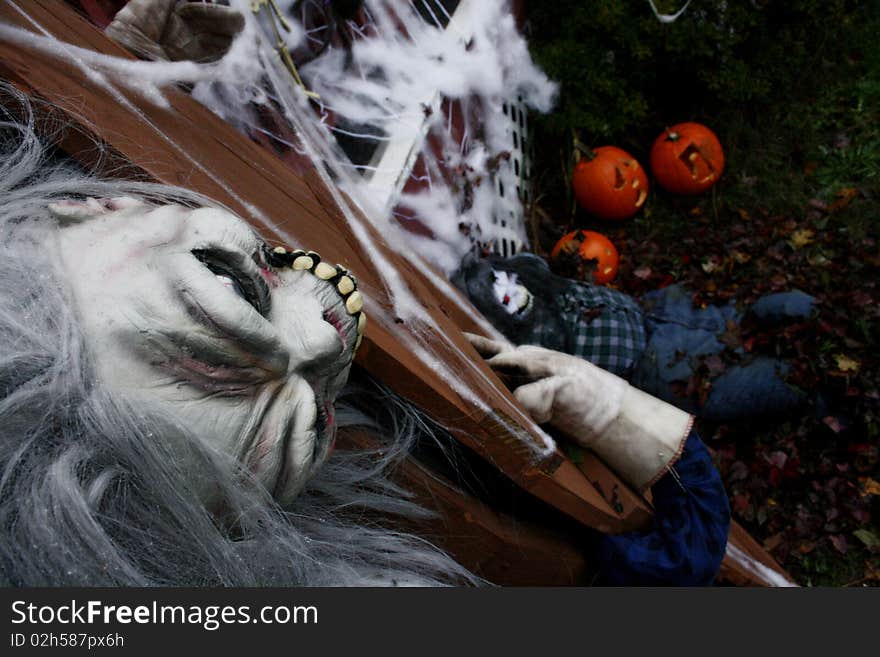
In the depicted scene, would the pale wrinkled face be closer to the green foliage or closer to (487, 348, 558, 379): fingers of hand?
(487, 348, 558, 379): fingers of hand

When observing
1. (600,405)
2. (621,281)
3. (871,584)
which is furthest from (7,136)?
(871,584)

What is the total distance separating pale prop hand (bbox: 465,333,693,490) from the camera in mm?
1754

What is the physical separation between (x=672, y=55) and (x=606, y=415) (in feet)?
8.42

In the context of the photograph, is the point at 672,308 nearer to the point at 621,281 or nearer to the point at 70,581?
the point at 621,281

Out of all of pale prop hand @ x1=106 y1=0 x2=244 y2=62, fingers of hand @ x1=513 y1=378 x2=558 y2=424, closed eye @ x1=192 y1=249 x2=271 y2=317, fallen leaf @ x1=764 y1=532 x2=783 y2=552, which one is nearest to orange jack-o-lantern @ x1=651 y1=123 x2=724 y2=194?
fallen leaf @ x1=764 y1=532 x2=783 y2=552

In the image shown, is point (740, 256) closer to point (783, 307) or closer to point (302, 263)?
point (783, 307)

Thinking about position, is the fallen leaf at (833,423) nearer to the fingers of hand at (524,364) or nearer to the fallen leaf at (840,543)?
the fallen leaf at (840,543)

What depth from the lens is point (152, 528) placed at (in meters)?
0.93

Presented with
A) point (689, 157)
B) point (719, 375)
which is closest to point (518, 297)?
point (719, 375)

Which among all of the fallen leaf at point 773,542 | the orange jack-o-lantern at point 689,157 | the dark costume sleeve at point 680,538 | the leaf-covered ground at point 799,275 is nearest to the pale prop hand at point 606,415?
the dark costume sleeve at point 680,538

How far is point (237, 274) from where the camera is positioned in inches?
38.9

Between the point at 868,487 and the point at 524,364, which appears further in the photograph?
the point at 868,487

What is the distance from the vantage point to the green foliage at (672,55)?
133 inches

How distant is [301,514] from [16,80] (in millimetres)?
859
